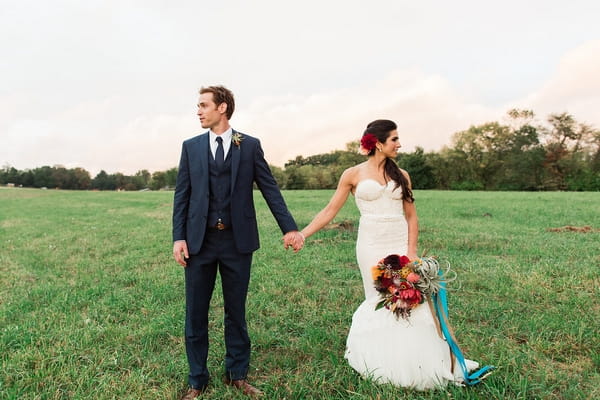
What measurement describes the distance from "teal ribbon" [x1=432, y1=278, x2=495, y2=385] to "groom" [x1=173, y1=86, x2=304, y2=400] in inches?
74.0

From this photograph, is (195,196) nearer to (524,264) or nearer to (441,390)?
(441,390)

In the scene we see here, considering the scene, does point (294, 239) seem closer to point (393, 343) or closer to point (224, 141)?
point (224, 141)

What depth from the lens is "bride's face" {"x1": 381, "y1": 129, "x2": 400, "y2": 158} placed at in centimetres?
443

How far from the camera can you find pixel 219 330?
5582 millimetres

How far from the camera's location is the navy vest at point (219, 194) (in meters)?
3.78

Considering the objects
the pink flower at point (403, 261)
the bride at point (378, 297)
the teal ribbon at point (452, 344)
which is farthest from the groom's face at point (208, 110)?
the teal ribbon at point (452, 344)

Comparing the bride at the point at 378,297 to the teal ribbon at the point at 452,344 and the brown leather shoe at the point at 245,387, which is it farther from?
the brown leather shoe at the point at 245,387

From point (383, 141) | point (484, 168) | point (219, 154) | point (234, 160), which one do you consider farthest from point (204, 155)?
point (484, 168)

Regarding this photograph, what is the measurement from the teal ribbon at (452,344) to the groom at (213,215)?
1.88 meters

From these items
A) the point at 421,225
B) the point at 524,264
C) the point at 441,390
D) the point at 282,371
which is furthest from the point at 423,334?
the point at 421,225

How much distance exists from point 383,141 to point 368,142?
16 centimetres

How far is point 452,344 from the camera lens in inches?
154

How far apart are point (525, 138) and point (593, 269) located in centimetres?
6648

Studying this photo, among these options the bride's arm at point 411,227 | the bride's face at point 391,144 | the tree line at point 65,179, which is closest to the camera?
the bride's face at point 391,144
